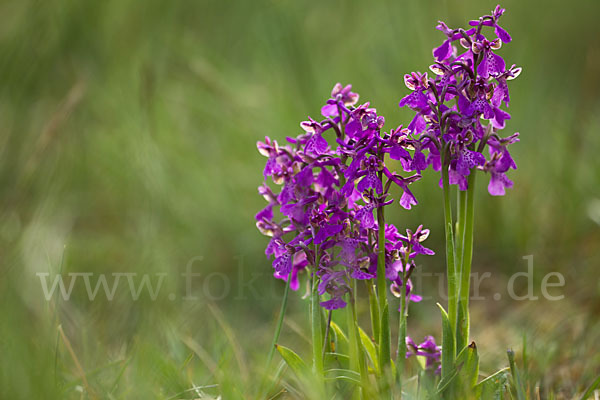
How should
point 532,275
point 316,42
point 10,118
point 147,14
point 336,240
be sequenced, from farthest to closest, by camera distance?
1. point 316,42
2. point 147,14
3. point 532,275
4. point 10,118
5. point 336,240

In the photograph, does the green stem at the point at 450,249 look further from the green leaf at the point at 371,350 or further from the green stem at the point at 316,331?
the green stem at the point at 316,331

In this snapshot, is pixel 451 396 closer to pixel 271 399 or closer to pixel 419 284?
pixel 271 399

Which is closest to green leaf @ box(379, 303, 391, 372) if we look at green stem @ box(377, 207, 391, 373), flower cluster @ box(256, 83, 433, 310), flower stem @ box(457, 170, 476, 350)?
green stem @ box(377, 207, 391, 373)

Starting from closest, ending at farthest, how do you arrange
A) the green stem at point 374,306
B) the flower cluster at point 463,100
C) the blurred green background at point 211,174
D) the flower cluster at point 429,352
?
1. the flower cluster at point 463,100
2. the green stem at point 374,306
3. the flower cluster at point 429,352
4. the blurred green background at point 211,174

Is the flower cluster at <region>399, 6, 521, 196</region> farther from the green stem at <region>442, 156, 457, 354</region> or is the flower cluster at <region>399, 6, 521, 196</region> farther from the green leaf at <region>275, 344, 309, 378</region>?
the green leaf at <region>275, 344, 309, 378</region>

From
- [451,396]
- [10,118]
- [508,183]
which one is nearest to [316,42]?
[10,118]

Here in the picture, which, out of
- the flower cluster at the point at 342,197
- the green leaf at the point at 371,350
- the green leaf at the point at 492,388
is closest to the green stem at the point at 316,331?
the flower cluster at the point at 342,197
